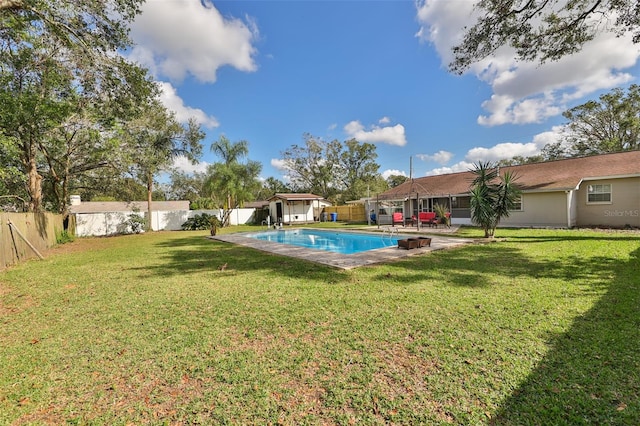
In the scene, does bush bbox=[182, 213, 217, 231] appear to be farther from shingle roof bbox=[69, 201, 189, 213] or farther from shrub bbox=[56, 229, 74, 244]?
shingle roof bbox=[69, 201, 189, 213]

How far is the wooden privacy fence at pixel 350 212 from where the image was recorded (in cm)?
2830

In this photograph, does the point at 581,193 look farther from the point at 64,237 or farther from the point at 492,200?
the point at 64,237

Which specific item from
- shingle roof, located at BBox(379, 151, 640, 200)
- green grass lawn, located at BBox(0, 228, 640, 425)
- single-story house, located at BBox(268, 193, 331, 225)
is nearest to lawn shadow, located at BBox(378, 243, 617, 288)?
green grass lawn, located at BBox(0, 228, 640, 425)

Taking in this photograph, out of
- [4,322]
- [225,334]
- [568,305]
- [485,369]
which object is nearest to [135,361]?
[225,334]

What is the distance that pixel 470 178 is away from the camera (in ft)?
65.6

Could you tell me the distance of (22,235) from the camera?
9.12 meters

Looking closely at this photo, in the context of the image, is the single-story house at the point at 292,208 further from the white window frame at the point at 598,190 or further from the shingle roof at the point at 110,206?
the white window frame at the point at 598,190

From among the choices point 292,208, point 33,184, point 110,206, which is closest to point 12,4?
point 33,184

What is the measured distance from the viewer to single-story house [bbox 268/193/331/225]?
27.0m

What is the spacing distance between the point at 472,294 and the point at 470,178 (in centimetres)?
1782

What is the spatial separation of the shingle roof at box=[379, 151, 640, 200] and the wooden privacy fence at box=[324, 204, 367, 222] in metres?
7.85

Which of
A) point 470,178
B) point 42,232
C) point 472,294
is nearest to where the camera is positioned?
point 472,294

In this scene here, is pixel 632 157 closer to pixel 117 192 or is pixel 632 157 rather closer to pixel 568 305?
pixel 568 305

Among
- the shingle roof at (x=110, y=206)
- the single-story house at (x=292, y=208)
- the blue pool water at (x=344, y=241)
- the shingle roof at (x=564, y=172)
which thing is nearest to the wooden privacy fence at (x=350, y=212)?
the single-story house at (x=292, y=208)
